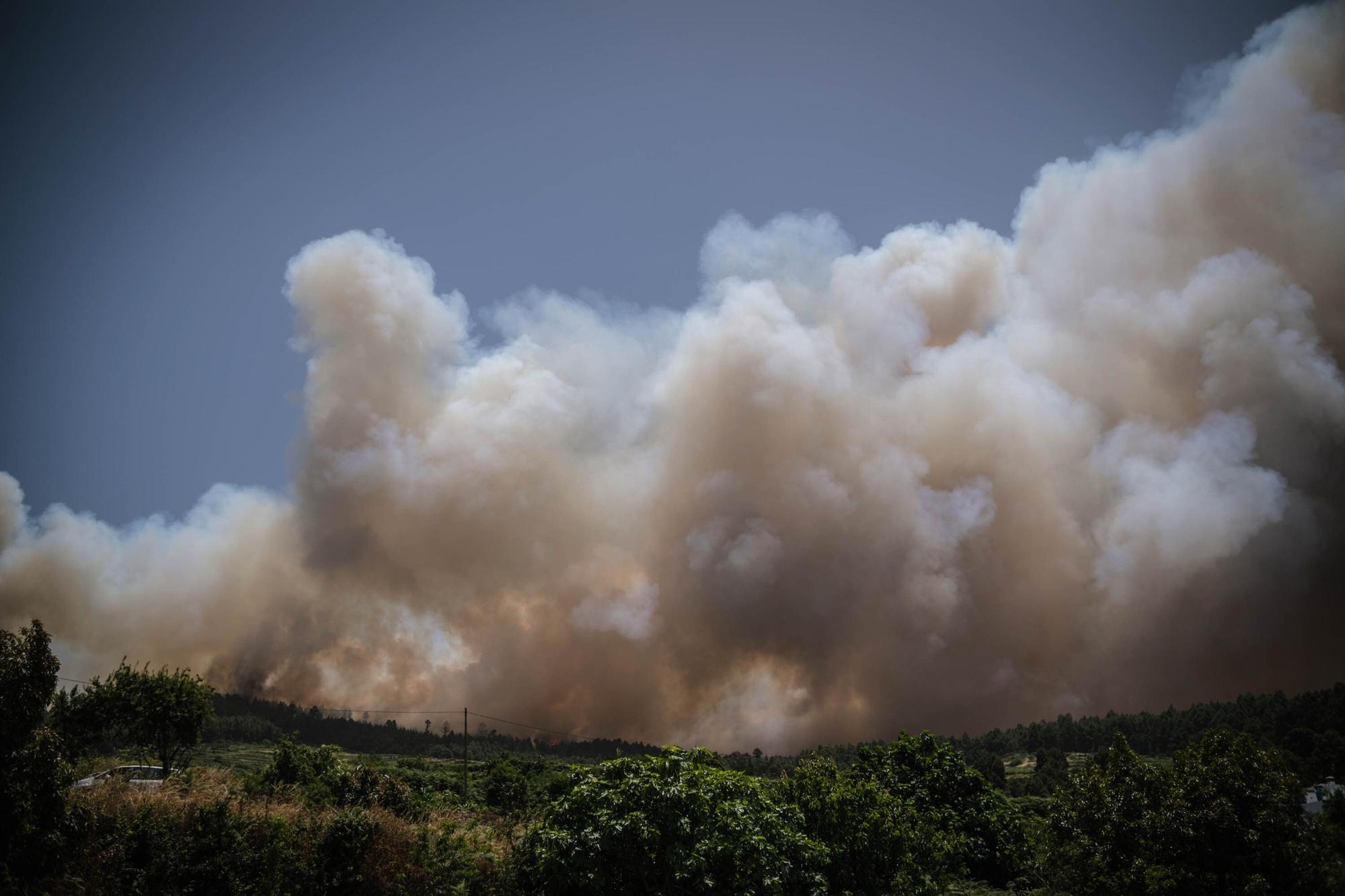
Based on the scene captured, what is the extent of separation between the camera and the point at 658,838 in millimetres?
25547

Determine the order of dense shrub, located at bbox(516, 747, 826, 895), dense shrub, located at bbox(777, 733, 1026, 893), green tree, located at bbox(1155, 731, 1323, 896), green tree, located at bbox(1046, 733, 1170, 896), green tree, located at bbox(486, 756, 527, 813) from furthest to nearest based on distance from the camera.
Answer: green tree, located at bbox(486, 756, 527, 813) < dense shrub, located at bbox(777, 733, 1026, 893) < green tree, located at bbox(1046, 733, 1170, 896) < green tree, located at bbox(1155, 731, 1323, 896) < dense shrub, located at bbox(516, 747, 826, 895)

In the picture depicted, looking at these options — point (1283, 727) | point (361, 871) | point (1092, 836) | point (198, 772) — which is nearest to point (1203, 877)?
point (1092, 836)

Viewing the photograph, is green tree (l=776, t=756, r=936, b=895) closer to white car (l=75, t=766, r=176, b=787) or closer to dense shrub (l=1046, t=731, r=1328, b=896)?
dense shrub (l=1046, t=731, r=1328, b=896)

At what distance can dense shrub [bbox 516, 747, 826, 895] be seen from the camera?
25078mm

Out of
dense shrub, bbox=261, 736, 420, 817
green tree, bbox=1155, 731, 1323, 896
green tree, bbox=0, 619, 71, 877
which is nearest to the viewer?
green tree, bbox=0, 619, 71, 877

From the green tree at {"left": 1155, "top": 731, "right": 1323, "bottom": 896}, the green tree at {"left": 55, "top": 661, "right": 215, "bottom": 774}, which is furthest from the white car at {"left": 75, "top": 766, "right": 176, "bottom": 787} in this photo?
the green tree at {"left": 1155, "top": 731, "right": 1323, "bottom": 896}

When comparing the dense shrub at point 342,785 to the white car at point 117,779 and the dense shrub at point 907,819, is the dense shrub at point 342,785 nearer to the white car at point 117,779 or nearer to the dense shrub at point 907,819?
the white car at point 117,779

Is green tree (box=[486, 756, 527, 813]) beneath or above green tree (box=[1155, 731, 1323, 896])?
beneath

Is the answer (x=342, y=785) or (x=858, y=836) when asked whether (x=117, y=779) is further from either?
(x=858, y=836)

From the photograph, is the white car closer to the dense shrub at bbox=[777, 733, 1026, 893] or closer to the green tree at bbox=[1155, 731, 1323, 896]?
the dense shrub at bbox=[777, 733, 1026, 893]

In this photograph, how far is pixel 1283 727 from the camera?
12219cm

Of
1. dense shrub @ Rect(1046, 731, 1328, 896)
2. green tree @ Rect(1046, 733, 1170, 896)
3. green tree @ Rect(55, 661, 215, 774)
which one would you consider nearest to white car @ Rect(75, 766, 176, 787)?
green tree @ Rect(55, 661, 215, 774)

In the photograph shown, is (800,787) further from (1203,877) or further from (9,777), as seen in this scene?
(9,777)

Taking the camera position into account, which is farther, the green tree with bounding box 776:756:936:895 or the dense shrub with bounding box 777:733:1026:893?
the dense shrub with bounding box 777:733:1026:893
